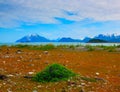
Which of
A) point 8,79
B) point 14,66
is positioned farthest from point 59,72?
point 14,66

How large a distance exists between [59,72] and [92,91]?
77.4 inches

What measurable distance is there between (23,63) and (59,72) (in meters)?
5.16

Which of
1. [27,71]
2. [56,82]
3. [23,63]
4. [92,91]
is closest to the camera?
[92,91]

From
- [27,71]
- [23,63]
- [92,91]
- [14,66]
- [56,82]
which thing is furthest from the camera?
[23,63]

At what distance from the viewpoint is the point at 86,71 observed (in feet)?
47.3

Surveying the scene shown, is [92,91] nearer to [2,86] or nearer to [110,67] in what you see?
[2,86]

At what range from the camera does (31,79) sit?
1214cm

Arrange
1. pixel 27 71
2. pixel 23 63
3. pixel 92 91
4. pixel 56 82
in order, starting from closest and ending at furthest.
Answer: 1. pixel 92 91
2. pixel 56 82
3. pixel 27 71
4. pixel 23 63

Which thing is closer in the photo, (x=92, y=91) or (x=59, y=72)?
(x=92, y=91)

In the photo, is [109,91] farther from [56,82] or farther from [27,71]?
[27,71]

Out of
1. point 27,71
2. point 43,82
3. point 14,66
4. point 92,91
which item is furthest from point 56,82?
point 14,66

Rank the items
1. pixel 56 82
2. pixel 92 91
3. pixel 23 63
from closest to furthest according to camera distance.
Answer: pixel 92 91 < pixel 56 82 < pixel 23 63

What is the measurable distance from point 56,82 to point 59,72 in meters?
0.58

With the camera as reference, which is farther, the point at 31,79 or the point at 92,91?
the point at 31,79
